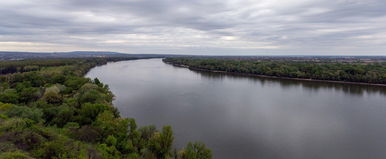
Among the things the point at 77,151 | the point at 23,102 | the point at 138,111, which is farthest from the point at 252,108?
the point at 23,102

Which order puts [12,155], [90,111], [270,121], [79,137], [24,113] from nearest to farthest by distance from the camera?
1. [12,155]
2. [79,137]
3. [24,113]
4. [90,111]
5. [270,121]

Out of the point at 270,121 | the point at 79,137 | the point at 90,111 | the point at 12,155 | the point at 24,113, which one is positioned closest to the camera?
the point at 12,155

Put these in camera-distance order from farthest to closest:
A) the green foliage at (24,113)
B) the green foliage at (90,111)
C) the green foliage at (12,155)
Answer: the green foliage at (90,111) → the green foliage at (24,113) → the green foliage at (12,155)

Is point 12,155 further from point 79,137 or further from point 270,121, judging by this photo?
point 270,121

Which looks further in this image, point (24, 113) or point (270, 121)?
point (270, 121)

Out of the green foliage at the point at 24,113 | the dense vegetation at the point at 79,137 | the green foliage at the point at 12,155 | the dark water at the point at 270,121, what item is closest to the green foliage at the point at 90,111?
the dense vegetation at the point at 79,137

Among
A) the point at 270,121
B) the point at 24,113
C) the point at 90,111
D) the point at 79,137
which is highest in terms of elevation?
the point at 24,113

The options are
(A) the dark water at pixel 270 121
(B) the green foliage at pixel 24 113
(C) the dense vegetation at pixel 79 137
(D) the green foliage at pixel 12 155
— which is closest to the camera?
(D) the green foliage at pixel 12 155

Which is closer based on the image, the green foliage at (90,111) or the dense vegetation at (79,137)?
the dense vegetation at (79,137)

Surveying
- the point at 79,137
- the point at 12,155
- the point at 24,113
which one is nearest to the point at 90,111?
A: the point at 24,113

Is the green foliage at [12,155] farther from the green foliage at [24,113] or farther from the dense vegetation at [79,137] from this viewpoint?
the green foliage at [24,113]

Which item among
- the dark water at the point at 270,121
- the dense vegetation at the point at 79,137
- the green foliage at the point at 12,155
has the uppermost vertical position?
the green foliage at the point at 12,155

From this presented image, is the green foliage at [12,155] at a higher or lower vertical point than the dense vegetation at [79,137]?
higher
